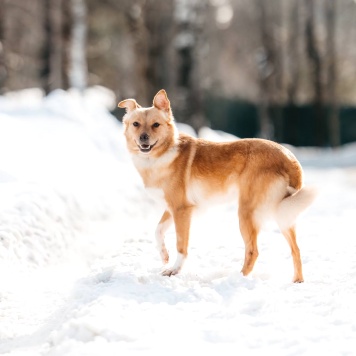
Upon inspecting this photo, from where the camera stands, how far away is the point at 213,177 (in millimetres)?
5281

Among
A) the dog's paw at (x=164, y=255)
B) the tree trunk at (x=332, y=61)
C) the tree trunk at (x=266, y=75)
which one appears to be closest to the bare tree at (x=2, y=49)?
the dog's paw at (x=164, y=255)

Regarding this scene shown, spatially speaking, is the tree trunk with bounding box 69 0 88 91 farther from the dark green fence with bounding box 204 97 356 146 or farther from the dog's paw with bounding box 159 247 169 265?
the dog's paw with bounding box 159 247 169 265

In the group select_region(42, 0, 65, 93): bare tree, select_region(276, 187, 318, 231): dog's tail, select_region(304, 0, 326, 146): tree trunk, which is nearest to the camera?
select_region(276, 187, 318, 231): dog's tail

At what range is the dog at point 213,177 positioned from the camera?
4957mm

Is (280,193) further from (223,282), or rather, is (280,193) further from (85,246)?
(85,246)

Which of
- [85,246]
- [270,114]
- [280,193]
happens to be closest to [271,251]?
[280,193]

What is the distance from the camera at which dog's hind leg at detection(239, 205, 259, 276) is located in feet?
16.5

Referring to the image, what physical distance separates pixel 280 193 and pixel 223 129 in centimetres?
2468

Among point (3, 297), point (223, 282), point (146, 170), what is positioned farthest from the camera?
point (146, 170)

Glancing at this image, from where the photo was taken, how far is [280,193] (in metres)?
4.93

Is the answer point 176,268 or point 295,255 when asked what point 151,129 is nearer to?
point 176,268

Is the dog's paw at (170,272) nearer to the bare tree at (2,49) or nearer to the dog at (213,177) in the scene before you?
the dog at (213,177)

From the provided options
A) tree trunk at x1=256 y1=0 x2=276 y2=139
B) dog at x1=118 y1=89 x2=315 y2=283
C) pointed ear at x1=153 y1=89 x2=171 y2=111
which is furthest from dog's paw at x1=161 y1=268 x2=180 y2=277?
tree trunk at x1=256 y1=0 x2=276 y2=139

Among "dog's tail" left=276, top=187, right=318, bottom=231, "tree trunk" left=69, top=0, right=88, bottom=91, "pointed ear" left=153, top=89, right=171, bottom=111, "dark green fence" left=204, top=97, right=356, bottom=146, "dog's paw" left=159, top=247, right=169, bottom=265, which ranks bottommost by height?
"dark green fence" left=204, top=97, right=356, bottom=146
